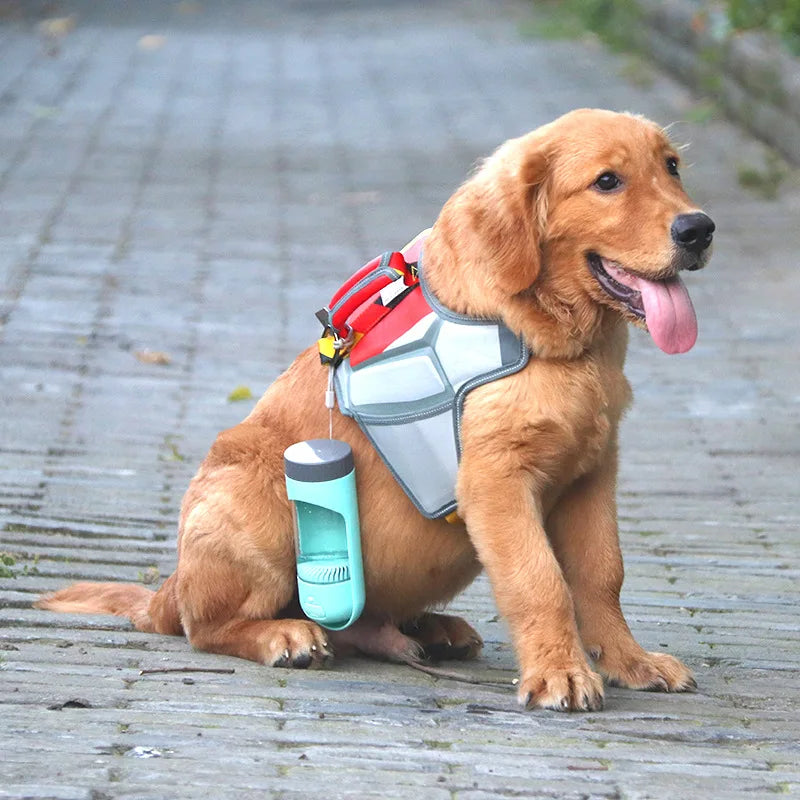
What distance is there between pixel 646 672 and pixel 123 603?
1772 millimetres

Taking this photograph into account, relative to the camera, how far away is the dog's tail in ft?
15.6

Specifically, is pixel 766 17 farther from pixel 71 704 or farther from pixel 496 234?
pixel 71 704

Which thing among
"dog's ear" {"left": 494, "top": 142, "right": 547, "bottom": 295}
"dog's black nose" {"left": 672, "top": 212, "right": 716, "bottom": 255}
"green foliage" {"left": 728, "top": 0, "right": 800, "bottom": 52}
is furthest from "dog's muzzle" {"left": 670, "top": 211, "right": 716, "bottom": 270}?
"green foliage" {"left": 728, "top": 0, "right": 800, "bottom": 52}

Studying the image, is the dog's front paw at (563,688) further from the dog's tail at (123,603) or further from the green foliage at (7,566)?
the green foliage at (7,566)

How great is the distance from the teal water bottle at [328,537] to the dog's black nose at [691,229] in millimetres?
1126

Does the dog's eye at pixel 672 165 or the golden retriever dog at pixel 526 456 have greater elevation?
the dog's eye at pixel 672 165

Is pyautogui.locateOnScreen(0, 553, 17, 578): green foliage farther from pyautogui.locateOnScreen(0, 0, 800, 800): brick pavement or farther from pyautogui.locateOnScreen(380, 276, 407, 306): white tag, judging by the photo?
pyautogui.locateOnScreen(380, 276, 407, 306): white tag

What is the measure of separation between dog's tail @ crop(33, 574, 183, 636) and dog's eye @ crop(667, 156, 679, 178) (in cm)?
201

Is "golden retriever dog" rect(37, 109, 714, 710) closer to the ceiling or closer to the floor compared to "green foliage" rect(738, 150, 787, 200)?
closer to the ceiling

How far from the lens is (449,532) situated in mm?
4367

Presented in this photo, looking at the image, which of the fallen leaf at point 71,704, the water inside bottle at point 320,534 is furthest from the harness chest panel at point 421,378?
the fallen leaf at point 71,704

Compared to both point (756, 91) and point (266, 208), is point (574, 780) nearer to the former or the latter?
point (266, 208)

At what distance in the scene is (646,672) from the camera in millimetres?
4266

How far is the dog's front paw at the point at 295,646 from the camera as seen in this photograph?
4.36m
